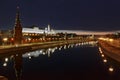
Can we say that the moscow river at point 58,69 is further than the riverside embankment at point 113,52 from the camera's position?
No

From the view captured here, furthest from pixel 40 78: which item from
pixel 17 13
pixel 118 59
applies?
pixel 17 13

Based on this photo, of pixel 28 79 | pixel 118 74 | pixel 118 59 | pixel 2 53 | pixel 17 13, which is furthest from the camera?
pixel 17 13

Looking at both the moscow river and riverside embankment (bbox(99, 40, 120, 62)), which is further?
riverside embankment (bbox(99, 40, 120, 62))

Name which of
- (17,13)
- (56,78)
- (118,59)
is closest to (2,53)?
(118,59)

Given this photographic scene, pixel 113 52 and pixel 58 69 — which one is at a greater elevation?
pixel 113 52

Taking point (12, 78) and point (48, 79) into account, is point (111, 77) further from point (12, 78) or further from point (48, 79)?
point (12, 78)

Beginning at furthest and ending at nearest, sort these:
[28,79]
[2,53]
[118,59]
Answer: [2,53] → [118,59] → [28,79]

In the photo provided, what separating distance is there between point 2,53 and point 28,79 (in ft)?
97.4

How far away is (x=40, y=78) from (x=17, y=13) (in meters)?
77.7

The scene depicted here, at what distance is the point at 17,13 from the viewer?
106 metres

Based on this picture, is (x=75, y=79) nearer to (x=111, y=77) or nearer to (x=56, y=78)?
(x=56, y=78)

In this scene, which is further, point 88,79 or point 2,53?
point 2,53

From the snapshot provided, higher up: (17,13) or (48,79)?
(17,13)

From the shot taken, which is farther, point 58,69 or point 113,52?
point 113,52
